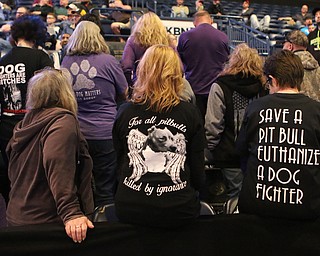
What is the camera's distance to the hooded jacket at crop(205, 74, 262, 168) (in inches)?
120

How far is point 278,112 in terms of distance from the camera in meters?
2.23

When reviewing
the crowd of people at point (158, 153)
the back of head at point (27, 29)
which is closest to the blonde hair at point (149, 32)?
the back of head at point (27, 29)

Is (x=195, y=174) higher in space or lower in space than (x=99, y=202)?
higher

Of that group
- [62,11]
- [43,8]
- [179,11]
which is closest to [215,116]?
[43,8]

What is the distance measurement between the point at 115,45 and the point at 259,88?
4.22 metres

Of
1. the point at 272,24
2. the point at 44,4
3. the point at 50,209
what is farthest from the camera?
the point at 272,24

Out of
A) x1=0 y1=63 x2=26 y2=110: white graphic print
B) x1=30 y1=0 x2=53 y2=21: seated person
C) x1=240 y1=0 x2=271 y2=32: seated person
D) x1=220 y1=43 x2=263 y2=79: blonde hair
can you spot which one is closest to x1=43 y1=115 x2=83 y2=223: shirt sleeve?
x1=0 y1=63 x2=26 y2=110: white graphic print

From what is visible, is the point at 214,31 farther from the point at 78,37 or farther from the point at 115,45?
the point at 115,45

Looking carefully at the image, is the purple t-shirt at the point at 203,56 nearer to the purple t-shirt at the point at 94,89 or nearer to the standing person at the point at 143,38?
the standing person at the point at 143,38

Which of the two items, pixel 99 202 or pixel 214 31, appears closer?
pixel 99 202

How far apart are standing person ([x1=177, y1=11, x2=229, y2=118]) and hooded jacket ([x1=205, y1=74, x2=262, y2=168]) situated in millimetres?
757

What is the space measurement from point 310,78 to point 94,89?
5.45ft

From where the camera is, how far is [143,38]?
3.45 m

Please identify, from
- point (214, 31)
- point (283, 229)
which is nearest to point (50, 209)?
point (283, 229)
